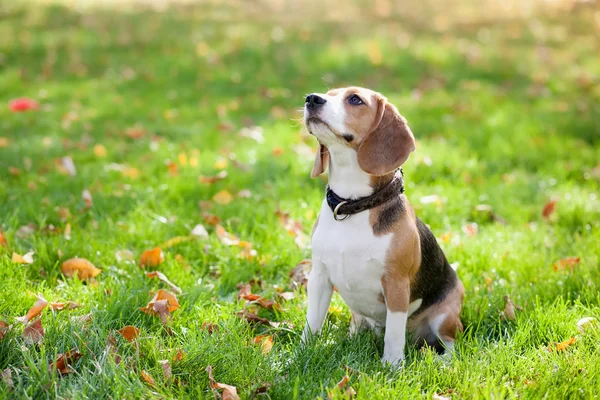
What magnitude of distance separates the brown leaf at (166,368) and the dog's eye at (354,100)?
1.58 m

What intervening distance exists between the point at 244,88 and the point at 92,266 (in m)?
6.26

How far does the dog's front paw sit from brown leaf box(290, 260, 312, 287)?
0.97 m

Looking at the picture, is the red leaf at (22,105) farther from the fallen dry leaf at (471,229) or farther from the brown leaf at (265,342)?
the brown leaf at (265,342)

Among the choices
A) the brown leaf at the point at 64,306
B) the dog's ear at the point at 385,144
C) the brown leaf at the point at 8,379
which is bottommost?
the brown leaf at the point at 64,306

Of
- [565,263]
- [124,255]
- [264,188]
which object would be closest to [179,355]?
[124,255]

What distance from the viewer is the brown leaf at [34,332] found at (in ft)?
9.92

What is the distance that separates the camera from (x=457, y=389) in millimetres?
2955

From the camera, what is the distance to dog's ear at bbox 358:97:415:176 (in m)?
3.22

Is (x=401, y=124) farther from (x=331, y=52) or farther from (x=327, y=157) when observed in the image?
(x=331, y=52)

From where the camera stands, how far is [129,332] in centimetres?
320

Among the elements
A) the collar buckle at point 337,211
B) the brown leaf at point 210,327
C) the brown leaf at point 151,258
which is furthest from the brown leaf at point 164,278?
the collar buckle at point 337,211

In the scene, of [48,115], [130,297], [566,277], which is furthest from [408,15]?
[130,297]

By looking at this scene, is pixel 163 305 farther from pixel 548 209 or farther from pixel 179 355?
pixel 548 209

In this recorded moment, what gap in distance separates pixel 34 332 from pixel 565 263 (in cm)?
335
